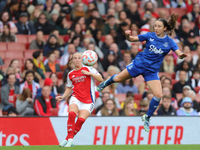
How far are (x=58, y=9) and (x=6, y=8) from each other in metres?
1.89

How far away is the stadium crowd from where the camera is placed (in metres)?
11.9

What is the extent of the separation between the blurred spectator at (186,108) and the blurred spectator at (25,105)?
400 centimetres

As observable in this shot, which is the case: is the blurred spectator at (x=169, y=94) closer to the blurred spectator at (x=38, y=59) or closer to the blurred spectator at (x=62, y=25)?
the blurred spectator at (x=38, y=59)

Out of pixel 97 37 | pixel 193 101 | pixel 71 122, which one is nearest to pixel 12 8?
pixel 97 37

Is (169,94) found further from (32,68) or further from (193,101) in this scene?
(32,68)

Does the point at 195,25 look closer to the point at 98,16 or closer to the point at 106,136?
the point at 98,16

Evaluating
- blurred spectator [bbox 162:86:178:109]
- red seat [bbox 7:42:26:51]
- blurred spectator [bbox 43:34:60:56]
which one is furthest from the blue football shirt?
red seat [bbox 7:42:26:51]

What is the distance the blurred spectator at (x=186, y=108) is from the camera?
11.9m

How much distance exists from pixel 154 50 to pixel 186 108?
4.06m

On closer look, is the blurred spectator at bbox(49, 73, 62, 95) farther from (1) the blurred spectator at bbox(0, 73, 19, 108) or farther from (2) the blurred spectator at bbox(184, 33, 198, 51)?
(2) the blurred spectator at bbox(184, 33, 198, 51)

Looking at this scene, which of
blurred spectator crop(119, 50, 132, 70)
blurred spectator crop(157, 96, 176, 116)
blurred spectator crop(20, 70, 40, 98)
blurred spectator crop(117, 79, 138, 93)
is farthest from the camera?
blurred spectator crop(119, 50, 132, 70)

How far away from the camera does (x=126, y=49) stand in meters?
15.4

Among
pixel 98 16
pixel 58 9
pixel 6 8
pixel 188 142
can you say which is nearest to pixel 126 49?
pixel 98 16

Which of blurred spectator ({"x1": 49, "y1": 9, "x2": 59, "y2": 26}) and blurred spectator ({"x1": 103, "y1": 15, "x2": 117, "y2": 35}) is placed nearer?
blurred spectator ({"x1": 49, "y1": 9, "x2": 59, "y2": 26})
